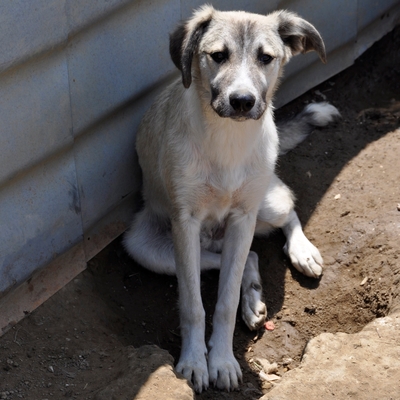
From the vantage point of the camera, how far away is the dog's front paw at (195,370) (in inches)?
163

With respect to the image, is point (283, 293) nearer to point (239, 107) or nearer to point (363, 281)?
point (363, 281)

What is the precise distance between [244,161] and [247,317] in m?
1.09

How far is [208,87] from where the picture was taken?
4.04m

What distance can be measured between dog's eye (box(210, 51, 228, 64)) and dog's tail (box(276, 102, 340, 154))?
6.21 ft

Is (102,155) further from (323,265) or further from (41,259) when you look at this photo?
(323,265)

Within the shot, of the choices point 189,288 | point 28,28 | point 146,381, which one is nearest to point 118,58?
point 28,28

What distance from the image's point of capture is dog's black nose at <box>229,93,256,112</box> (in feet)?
12.2

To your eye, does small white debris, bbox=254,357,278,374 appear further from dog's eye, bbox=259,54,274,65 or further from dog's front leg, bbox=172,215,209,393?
dog's eye, bbox=259,54,274,65

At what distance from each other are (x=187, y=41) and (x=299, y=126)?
80.1 inches

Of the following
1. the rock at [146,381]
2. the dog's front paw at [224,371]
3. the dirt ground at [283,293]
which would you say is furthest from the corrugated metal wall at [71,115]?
the dog's front paw at [224,371]


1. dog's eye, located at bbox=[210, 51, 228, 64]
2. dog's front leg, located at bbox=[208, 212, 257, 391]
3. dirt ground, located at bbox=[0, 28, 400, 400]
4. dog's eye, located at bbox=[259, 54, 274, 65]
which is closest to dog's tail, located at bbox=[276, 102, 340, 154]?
dirt ground, located at bbox=[0, 28, 400, 400]

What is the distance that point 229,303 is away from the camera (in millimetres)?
4383

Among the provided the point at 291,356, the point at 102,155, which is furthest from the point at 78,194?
the point at 291,356

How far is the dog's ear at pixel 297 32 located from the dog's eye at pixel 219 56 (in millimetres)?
499
